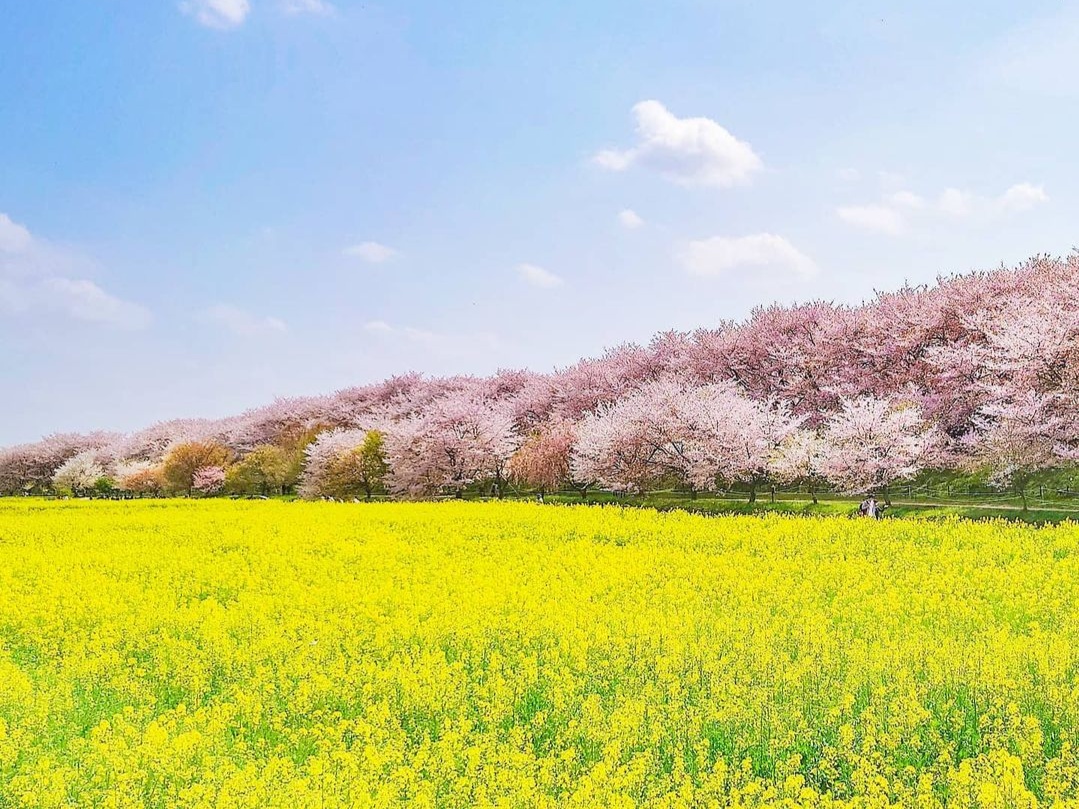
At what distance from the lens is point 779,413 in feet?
141

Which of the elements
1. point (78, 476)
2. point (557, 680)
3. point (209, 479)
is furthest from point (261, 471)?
point (557, 680)

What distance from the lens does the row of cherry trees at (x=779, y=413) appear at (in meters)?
35.3

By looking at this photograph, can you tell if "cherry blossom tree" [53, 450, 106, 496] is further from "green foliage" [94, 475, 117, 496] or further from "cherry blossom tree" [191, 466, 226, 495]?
"cherry blossom tree" [191, 466, 226, 495]

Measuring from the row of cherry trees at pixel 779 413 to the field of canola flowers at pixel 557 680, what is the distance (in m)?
18.4

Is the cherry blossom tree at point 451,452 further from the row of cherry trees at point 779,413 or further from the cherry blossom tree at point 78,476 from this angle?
the cherry blossom tree at point 78,476

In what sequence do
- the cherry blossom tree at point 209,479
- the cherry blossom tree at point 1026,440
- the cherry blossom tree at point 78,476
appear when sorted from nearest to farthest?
the cherry blossom tree at point 1026,440 < the cherry blossom tree at point 209,479 < the cherry blossom tree at point 78,476

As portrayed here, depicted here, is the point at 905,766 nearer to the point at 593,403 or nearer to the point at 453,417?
the point at 453,417

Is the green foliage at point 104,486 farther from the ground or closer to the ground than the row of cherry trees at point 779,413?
closer to the ground

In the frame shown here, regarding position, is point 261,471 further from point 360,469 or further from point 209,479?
point 360,469

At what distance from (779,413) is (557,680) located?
35789 mm

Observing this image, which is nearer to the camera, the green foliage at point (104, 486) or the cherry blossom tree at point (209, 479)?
the cherry blossom tree at point (209, 479)

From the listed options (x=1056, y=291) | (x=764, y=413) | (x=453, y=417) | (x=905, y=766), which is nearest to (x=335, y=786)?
(x=905, y=766)

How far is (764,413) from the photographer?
1690 inches

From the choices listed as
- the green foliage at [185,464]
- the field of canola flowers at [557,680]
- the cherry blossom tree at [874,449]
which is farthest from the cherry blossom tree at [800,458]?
the green foliage at [185,464]
